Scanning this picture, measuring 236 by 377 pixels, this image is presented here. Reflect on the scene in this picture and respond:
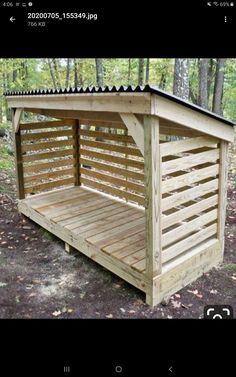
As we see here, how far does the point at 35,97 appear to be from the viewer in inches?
172

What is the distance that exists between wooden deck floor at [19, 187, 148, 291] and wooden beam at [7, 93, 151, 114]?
64.5 inches

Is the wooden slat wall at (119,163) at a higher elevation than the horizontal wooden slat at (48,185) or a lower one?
higher

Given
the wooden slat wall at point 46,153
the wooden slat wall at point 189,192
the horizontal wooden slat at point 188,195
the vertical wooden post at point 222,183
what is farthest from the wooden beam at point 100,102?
the vertical wooden post at point 222,183

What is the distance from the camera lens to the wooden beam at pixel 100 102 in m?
2.76

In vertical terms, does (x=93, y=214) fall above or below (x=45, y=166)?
below

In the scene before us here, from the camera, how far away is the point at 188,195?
350 cm

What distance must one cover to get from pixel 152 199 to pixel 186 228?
0.76m

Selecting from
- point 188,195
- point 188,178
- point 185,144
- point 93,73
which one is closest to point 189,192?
point 188,195

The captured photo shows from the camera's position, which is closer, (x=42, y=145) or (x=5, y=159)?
(x=42, y=145)

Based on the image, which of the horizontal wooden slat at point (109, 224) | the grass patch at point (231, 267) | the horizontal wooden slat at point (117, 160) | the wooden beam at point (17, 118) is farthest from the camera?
the wooden beam at point (17, 118)

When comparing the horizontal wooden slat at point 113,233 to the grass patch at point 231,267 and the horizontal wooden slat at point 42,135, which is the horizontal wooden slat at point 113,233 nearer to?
the grass patch at point 231,267

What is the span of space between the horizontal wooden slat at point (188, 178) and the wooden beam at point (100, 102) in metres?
0.81

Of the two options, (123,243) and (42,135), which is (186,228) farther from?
(42,135)
